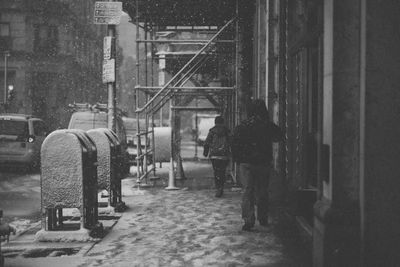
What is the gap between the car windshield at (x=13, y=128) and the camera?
60.5ft

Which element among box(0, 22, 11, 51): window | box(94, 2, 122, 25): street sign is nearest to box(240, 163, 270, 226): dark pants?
box(94, 2, 122, 25): street sign

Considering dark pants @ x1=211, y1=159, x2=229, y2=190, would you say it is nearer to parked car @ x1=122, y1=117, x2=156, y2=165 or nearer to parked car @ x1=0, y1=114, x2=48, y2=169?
parked car @ x1=122, y1=117, x2=156, y2=165

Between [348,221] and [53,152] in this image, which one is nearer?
[348,221]

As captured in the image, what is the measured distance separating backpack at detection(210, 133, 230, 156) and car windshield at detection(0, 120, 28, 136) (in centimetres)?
834

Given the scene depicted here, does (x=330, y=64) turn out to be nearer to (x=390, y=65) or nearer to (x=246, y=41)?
(x=390, y=65)

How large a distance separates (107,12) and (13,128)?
30.4 feet

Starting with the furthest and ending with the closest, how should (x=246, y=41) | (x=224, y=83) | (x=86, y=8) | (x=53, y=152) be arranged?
1. (x=86, y=8)
2. (x=224, y=83)
3. (x=246, y=41)
4. (x=53, y=152)

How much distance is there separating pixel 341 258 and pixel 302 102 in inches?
135

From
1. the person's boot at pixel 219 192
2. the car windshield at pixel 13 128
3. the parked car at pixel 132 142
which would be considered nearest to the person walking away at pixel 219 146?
the person's boot at pixel 219 192

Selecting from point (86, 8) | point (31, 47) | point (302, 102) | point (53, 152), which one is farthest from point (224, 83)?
point (86, 8)

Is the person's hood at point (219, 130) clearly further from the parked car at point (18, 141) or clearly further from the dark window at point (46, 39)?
the dark window at point (46, 39)

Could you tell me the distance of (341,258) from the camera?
5.07m

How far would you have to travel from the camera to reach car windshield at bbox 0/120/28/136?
18.5 metres

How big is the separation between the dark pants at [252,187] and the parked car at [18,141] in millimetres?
11815
